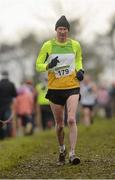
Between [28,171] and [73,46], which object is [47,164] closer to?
[28,171]

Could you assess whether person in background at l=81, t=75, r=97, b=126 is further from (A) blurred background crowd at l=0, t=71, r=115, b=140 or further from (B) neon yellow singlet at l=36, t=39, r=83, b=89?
(B) neon yellow singlet at l=36, t=39, r=83, b=89

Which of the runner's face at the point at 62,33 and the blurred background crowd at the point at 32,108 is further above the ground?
the runner's face at the point at 62,33

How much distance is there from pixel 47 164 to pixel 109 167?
4.24ft

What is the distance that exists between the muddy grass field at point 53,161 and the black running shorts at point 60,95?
96 cm

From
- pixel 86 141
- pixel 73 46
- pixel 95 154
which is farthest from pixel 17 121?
pixel 73 46

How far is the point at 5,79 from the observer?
68.8 ft

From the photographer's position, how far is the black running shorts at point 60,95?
11945 mm

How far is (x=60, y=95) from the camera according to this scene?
39.4 ft

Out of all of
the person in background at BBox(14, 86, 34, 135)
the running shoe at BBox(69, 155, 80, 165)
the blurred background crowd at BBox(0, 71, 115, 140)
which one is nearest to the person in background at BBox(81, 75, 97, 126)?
the blurred background crowd at BBox(0, 71, 115, 140)

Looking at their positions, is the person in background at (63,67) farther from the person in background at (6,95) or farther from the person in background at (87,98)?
the person in background at (87,98)

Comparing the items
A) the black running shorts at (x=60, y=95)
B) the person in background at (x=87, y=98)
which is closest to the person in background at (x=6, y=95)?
the person in background at (x=87, y=98)

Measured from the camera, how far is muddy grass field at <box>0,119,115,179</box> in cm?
1069

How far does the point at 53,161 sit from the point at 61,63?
5.64 ft

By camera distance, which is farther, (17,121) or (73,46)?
(17,121)
